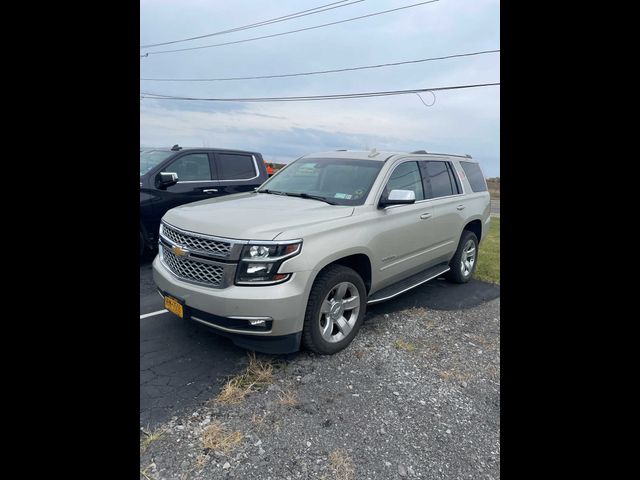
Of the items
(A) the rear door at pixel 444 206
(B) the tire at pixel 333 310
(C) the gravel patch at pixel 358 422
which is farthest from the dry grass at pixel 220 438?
(A) the rear door at pixel 444 206

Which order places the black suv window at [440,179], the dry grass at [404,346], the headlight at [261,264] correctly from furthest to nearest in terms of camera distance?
the black suv window at [440,179] < the dry grass at [404,346] < the headlight at [261,264]

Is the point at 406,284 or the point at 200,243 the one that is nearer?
the point at 200,243

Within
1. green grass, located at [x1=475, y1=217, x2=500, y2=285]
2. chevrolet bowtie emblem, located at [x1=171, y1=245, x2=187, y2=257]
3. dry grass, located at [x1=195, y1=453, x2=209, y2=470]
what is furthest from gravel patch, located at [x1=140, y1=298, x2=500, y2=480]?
green grass, located at [x1=475, y1=217, x2=500, y2=285]

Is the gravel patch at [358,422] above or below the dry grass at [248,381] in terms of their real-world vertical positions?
below

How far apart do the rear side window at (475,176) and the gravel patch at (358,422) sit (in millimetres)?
2927

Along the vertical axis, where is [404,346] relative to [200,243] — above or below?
below

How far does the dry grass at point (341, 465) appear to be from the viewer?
205cm

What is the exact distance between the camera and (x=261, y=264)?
281 centimetres

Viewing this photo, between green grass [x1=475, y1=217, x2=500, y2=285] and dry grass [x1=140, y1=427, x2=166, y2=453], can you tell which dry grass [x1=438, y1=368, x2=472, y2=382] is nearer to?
dry grass [x1=140, y1=427, x2=166, y2=453]

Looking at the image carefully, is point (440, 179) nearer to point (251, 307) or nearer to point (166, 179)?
point (251, 307)

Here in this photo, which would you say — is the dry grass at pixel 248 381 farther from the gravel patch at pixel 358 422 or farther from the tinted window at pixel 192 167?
the tinted window at pixel 192 167

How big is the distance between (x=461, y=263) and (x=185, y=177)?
4.75 meters

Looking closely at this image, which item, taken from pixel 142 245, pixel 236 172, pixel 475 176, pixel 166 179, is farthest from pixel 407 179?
pixel 142 245
